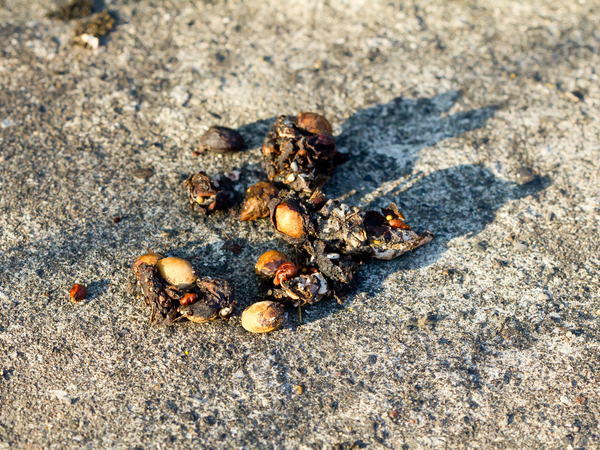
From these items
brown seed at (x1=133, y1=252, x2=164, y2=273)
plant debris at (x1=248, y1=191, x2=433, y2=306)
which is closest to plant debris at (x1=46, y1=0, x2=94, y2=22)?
brown seed at (x1=133, y1=252, x2=164, y2=273)

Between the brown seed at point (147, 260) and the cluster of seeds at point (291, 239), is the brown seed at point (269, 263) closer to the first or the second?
the cluster of seeds at point (291, 239)

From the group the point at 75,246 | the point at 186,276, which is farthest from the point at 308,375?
the point at 75,246

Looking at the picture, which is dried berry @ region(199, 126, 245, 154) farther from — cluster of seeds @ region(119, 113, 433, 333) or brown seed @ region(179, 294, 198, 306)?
brown seed @ region(179, 294, 198, 306)

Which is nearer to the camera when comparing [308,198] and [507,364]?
[507,364]

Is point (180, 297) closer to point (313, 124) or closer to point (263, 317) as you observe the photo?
point (263, 317)

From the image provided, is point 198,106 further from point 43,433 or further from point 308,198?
point 43,433
